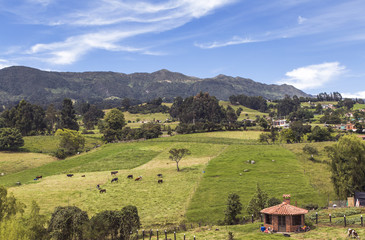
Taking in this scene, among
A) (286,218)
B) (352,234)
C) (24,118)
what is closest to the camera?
(352,234)

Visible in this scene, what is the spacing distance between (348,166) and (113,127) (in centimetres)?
11996

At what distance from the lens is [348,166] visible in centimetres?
6538

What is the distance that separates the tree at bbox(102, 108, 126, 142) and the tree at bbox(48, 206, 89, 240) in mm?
107001

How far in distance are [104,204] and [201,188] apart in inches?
857

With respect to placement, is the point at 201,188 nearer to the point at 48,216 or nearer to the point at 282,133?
the point at 48,216

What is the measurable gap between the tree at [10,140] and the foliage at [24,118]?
3686 cm

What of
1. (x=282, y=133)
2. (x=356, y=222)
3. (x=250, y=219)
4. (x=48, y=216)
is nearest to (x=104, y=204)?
(x=48, y=216)

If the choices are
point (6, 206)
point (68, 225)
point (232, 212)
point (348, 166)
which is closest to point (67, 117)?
point (68, 225)

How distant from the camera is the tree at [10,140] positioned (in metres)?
124

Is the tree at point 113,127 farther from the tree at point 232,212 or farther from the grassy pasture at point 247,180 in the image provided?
the tree at point 232,212

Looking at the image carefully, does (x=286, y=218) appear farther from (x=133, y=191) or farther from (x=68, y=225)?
(x=133, y=191)

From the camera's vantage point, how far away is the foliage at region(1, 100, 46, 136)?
6535 inches

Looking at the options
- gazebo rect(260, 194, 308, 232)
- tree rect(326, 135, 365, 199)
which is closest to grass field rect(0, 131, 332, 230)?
tree rect(326, 135, 365, 199)

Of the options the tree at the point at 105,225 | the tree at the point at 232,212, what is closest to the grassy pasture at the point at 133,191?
the tree at the point at 105,225
